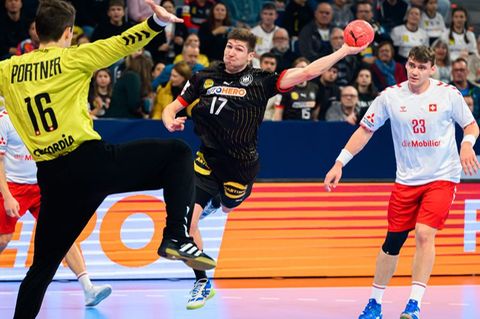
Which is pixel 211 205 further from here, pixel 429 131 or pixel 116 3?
pixel 116 3

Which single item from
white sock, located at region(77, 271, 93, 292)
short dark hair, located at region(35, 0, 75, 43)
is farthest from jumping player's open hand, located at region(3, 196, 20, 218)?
short dark hair, located at region(35, 0, 75, 43)

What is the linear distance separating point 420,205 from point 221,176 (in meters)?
1.82

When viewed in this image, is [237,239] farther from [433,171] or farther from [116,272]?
[433,171]

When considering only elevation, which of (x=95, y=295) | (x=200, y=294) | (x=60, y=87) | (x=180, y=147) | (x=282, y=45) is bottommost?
(x=95, y=295)

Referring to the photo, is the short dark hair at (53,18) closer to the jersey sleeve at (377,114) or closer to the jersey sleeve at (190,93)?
the jersey sleeve at (190,93)

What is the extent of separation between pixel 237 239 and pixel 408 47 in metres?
6.04

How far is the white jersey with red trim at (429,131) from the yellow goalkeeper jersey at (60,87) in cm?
311

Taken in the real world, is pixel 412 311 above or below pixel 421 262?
below

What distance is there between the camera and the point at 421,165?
9.36m

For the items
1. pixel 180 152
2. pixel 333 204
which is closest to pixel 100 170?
pixel 180 152

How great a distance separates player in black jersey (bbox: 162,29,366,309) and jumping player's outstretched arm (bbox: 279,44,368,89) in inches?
13.7

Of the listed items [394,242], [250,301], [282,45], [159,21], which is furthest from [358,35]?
[282,45]

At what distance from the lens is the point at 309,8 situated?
55.4 feet

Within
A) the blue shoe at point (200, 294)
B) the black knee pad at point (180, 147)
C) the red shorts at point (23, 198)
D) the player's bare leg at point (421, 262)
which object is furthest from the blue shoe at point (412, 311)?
the red shorts at point (23, 198)
